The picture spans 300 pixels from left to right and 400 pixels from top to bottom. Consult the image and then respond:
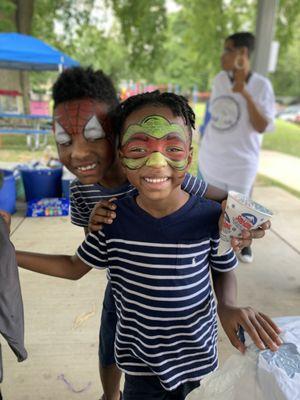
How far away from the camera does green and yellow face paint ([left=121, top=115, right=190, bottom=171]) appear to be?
1237 millimetres

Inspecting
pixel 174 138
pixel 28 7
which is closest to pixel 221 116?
pixel 174 138

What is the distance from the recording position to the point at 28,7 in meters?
8.68

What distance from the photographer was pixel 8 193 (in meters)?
5.00

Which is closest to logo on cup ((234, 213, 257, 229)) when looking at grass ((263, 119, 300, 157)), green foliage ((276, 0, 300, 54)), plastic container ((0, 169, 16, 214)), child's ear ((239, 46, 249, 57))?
child's ear ((239, 46, 249, 57))

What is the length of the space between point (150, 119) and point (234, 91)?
227cm

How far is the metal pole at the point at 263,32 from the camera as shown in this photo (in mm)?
5023

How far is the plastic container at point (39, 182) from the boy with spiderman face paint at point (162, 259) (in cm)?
417

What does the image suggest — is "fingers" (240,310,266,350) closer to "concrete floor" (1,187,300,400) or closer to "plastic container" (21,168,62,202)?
"concrete floor" (1,187,300,400)

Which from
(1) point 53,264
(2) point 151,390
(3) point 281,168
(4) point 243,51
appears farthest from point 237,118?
(3) point 281,168

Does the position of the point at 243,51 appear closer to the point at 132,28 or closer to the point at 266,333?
the point at 266,333

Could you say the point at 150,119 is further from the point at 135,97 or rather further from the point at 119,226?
the point at 119,226

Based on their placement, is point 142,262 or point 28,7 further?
point 28,7

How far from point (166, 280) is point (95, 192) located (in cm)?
57

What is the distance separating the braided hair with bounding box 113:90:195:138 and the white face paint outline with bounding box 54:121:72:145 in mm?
212
